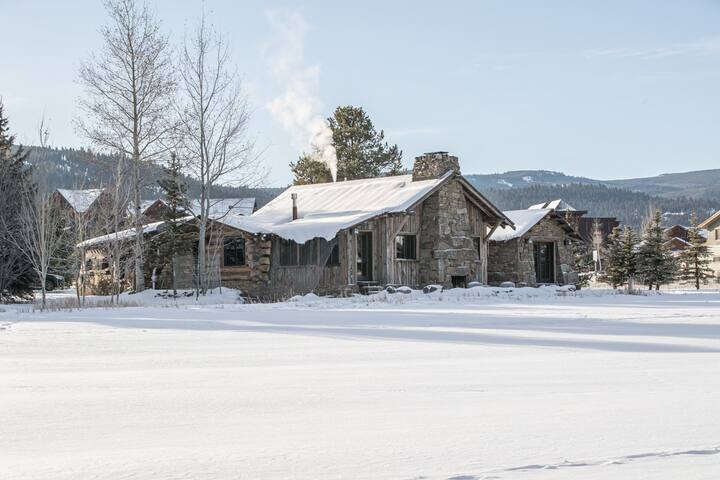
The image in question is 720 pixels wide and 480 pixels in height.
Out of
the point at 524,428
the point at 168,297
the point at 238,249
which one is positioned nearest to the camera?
the point at 524,428

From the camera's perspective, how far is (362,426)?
201 inches

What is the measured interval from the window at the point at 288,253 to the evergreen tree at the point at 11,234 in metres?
8.12

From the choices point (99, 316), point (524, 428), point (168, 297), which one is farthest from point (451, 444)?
point (168, 297)

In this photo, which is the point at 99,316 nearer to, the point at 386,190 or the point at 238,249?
the point at 238,249

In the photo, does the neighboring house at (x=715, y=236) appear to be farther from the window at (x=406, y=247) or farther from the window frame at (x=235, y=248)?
the window frame at (x=235, y=248)

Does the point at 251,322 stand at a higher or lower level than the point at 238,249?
lower

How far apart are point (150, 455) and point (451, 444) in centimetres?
163

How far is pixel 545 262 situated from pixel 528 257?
258cm

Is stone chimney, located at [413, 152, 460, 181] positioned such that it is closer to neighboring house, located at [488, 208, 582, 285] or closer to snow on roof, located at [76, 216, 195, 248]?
neighboring house, located at [488, 208, 582, 285]

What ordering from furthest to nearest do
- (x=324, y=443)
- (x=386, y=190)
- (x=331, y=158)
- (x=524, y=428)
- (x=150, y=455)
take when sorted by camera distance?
(x=331, y=158)
(x=386, y=190)
(x=524, y=428)
(x=324, y=443)
(x=150, y=455)

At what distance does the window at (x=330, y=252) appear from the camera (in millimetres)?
27625

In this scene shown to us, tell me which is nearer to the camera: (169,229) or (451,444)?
(451,444)

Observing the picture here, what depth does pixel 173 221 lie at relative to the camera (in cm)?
2936

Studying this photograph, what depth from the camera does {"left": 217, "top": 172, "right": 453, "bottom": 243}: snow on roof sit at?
2764 cm
